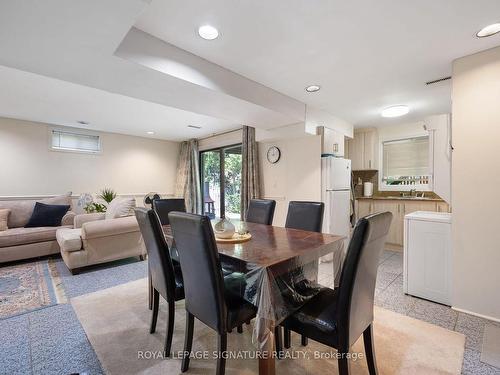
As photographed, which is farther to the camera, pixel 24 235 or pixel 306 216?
pixel 24 235

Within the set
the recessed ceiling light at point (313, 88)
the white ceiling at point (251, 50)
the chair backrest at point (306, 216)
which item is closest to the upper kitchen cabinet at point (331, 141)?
the white ceiling at point (251, 50)

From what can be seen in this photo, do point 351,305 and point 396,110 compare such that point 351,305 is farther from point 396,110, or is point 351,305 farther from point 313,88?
point 396,110

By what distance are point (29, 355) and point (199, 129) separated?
4.24 meters

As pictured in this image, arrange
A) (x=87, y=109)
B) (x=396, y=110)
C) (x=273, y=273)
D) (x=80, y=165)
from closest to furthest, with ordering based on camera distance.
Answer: (x=273, y=273)
(x=396, y=110)
(x=87, y=109)
(x=80, y=165)

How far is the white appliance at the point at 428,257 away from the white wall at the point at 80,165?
5.59 m

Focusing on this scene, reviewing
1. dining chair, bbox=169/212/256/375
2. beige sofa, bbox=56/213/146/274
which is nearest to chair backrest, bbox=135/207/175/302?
dining chair, bbox=169/212/256/375

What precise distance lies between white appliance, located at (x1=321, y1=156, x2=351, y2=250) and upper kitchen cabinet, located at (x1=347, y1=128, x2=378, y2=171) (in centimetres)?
102

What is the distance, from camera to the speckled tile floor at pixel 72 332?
155cm

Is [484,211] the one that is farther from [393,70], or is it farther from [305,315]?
[305,315]

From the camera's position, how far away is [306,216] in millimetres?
2459

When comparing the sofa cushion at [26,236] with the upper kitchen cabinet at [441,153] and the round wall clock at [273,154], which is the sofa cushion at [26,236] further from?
the upper kitchen cabinet at [441,153]

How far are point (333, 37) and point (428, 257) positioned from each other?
2291mm

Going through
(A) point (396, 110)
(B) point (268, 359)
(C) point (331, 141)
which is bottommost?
(B) point (268, 359)

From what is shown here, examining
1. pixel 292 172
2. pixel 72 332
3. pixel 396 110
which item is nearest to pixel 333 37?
pixel 396 110
